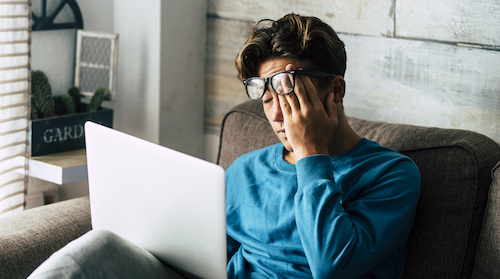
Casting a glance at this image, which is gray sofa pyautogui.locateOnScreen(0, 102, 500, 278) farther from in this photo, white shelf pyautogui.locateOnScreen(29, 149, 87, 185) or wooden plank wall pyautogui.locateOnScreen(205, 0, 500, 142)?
white shelf pyautogui.locateOnScreen(29, 149, 87, 185)

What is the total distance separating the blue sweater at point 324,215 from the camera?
1209 mm

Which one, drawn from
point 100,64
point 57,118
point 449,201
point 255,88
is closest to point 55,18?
point 100,64

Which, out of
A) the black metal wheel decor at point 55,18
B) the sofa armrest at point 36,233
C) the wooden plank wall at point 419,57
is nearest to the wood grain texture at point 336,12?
the wooden plank wall at point 419,57

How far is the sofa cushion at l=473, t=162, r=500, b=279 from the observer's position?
131cm

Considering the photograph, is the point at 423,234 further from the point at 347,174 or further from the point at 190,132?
the point at 190,132

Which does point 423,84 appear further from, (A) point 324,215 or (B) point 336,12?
(A) point 324,215

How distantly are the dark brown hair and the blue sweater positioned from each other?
0.20 m

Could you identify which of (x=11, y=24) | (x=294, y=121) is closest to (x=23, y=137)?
(x=11, y=24)

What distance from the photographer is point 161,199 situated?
1.16 meters

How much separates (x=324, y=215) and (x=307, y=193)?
55 mm

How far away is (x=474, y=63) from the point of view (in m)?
1.73

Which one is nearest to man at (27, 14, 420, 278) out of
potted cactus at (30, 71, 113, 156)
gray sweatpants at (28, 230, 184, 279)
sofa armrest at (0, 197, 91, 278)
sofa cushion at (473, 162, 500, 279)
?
gray sweatpants at (28, 230, 184, 279)

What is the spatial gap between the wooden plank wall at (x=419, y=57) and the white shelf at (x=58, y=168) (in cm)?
80

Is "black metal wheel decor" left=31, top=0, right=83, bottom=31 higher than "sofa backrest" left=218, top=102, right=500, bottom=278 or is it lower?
higher
